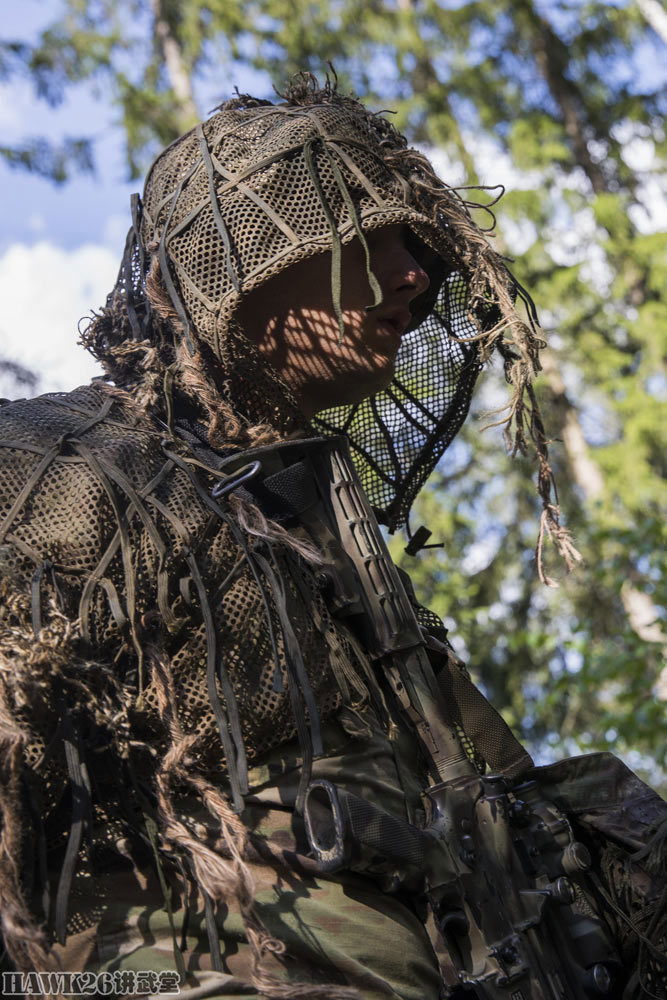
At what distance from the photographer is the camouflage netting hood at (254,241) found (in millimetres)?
2361

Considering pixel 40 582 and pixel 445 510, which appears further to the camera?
pixel 445 510

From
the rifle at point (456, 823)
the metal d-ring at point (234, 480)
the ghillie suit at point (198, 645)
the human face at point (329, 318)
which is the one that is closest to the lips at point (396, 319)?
the human face at point (329, 318)

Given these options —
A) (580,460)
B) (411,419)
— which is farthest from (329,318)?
(580,460)

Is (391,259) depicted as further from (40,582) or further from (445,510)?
(445,510)

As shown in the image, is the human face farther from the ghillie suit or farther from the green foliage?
the green foliage

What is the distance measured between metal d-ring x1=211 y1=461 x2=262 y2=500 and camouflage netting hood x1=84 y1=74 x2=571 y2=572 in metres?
0.23

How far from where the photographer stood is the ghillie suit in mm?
1708

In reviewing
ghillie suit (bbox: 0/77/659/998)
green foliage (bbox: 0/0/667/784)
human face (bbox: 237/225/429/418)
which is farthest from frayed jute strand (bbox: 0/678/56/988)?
green foliage (bbox: 0/0/667/784)

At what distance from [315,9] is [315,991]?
14.1m

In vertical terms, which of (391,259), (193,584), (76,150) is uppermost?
(76,150)

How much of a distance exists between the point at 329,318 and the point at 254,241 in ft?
0.81

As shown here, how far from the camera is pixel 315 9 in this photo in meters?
13.7

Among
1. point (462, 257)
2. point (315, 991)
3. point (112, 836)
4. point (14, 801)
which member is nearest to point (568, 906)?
point (315, 991)

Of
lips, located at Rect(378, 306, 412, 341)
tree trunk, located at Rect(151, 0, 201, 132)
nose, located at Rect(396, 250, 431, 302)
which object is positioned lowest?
lips, located at Rect(378, 306, 412, 341)
